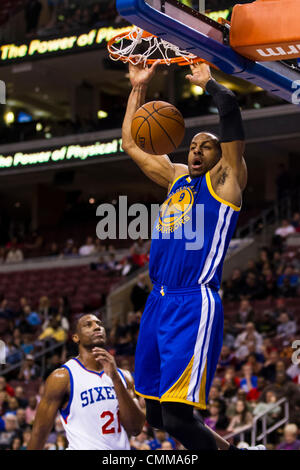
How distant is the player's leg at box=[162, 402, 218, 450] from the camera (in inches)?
172

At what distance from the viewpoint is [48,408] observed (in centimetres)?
545

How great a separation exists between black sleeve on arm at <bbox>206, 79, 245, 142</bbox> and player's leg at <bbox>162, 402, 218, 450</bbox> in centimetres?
150

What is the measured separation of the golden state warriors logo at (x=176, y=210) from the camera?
4.69m

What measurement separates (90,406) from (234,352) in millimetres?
7973

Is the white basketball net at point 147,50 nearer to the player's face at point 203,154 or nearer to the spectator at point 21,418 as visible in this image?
the player's face at point 203,154

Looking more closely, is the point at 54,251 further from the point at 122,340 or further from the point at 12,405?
the point at 12,405

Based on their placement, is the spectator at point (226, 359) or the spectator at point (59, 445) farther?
the spectator at point (226, 359)

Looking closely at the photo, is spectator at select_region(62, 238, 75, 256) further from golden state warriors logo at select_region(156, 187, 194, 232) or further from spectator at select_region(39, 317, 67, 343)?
golden state warriors logo at select_region(156, 187, 194, 232)

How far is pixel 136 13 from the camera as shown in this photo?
4.28 metres

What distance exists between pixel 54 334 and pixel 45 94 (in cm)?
1268

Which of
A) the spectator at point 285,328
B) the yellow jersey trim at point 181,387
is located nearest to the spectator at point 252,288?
the spectator at point 285,328

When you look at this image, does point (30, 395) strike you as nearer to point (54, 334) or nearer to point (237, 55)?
point (54, 334)

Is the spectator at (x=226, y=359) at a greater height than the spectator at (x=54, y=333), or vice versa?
the spectator at (x=54, y=333)

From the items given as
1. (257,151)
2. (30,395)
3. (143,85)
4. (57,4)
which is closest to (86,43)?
(57,4)
